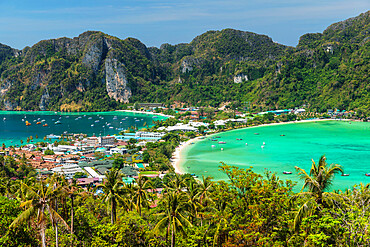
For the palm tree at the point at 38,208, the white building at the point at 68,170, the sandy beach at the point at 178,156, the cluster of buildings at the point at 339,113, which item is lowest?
the sandy beach at the point at 178,156

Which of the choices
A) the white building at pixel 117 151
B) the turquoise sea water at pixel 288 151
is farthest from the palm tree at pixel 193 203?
the white building at pixel 117 151

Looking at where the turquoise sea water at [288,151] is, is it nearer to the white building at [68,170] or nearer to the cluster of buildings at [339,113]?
the cluster of buildings at [339,113]

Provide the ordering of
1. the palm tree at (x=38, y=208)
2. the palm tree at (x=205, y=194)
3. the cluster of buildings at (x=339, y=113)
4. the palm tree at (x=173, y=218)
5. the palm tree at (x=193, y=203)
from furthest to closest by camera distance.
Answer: the cluster of buildings at (x=339, y=113) → the palm tree at (x=205, y=194) → the palm tree at (x=193, y=203) → the palm tree at (x=173, y=218) → the palm tree at (x=38, y=208)

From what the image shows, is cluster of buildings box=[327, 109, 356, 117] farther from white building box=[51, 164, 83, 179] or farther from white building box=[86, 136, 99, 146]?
white building box=[51, 164, 83, 179]

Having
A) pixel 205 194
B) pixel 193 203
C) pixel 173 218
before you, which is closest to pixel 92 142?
pixel 205 194

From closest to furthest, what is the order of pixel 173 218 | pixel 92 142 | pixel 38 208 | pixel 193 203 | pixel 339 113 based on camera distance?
pixel 38 208 → pixel 173 218 → pixel 193 203 → pixel 92 142 → pixel 339 113

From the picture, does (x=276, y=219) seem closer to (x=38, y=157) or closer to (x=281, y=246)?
(x=281, y=246)

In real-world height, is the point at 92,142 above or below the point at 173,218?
below

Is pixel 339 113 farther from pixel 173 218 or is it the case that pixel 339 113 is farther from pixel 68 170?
pixel 173 218

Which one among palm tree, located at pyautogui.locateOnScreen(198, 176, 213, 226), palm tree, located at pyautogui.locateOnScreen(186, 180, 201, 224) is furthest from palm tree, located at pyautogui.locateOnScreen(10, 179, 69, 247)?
palm tree, located at pyautogui.locateOnScreen(198, 176, 213, 226)
